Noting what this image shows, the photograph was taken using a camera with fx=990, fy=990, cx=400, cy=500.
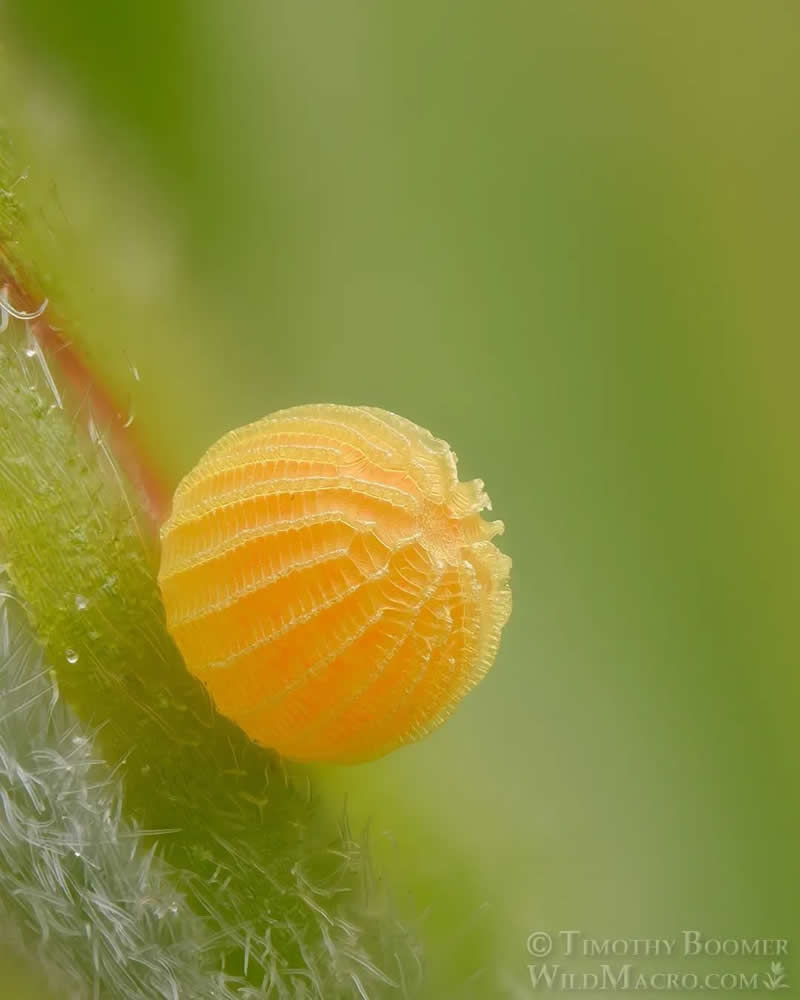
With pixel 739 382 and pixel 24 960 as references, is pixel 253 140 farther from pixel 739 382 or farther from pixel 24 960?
pixel 24 960

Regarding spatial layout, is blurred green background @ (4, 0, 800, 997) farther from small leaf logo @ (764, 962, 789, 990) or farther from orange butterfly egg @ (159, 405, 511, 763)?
orange butterfly egg @ (159, 405, 511, 763)

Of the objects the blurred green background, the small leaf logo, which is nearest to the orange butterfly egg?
the blurred green background

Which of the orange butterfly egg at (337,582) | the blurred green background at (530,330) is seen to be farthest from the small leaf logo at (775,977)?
the orange butterfly egg at (337,582)

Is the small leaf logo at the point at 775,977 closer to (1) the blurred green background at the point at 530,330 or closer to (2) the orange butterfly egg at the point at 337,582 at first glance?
(1) the blurred green background at the point at 530,330

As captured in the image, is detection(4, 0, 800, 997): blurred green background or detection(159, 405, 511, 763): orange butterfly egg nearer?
detection(159, 405, 511, 763): orange butterfly egg

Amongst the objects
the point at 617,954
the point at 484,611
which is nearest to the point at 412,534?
the point at 484,611

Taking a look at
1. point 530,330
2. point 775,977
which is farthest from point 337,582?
point 775,977
